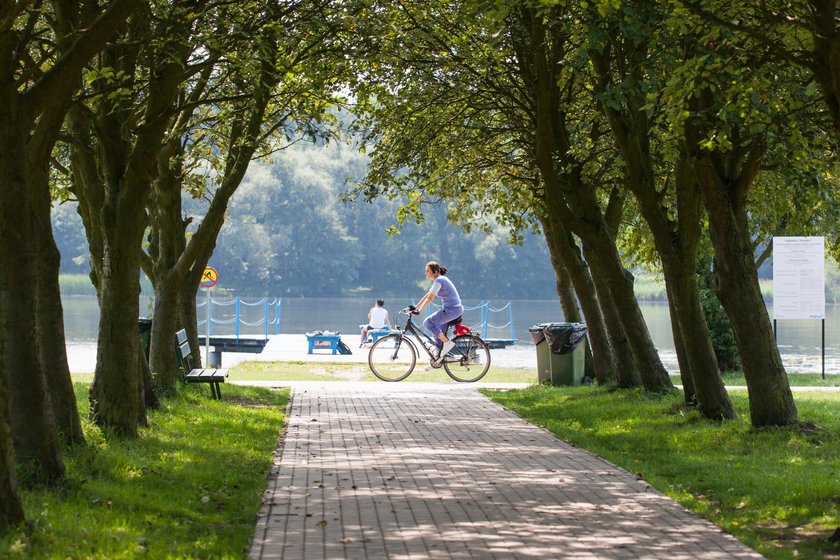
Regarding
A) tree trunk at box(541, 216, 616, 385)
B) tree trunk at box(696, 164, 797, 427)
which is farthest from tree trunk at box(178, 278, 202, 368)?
tree trunk at box(696, 164, 797, 427)

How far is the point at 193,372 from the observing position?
54.1ft

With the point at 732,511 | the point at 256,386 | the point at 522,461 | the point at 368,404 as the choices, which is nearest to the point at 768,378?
the point at 522,461

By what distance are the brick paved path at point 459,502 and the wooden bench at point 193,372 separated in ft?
8.25

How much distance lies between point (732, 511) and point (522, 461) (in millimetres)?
2787

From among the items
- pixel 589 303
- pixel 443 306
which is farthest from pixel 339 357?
pixel 589 303

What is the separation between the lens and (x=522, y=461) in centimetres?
1090

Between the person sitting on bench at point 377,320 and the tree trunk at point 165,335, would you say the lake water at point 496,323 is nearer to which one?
the person sitting on bench at point 377,320

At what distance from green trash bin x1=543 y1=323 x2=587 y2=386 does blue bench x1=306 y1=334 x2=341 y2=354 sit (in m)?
13.6

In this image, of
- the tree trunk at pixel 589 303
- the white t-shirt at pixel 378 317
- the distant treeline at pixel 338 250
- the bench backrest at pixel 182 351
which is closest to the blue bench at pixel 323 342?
the white t-shirt at pixel 378 317

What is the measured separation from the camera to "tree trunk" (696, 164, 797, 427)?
12000mm

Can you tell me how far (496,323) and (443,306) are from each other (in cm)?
5301

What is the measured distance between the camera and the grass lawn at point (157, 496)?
6.63m

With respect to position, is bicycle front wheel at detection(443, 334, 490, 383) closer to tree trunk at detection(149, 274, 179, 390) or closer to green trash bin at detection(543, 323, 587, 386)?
green trash bin at detection(543, 323, 587, 386)

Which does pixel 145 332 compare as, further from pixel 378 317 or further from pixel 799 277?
pixel 378 317
